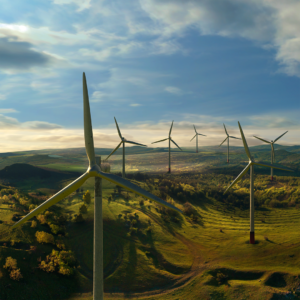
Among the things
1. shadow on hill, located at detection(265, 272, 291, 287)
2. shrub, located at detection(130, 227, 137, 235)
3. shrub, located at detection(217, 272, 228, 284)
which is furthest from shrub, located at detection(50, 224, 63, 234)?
shadow on hill, located at detection(265, 272, 291, 287)

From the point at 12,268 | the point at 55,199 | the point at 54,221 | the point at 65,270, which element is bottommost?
the point at 65,270

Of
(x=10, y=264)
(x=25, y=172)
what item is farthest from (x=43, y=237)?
(x=25, y=172)

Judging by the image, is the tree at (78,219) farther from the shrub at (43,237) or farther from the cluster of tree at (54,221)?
the shrub at (43,237)

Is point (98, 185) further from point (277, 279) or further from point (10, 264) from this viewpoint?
A: point (277, 279)

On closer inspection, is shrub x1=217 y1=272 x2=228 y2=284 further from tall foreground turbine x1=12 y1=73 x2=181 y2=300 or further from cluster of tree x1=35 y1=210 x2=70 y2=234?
cluster of tree x1=35 y1=210 x2=70 y2=234

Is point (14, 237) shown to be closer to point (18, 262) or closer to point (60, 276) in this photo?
point (18, 262)

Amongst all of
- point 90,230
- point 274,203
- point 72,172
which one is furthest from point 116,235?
point 72,172

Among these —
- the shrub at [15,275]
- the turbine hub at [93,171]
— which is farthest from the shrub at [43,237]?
the turbine hub at [93,171]
